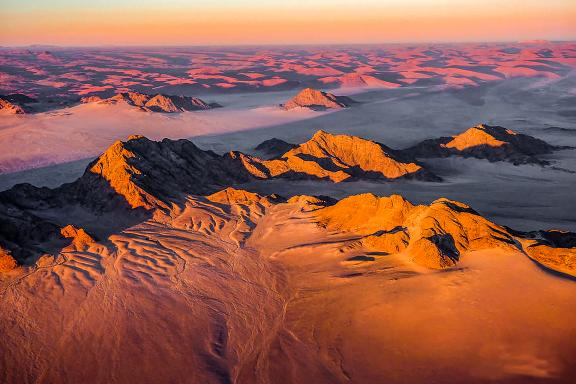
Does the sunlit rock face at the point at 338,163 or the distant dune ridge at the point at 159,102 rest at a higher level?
the distant dune ridge at the point at 159,102

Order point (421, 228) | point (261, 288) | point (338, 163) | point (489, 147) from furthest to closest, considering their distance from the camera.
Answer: point (489, 147), point (338, 163), point (421, 228), point (261, 288)

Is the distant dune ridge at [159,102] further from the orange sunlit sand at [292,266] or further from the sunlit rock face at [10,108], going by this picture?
the orange sunlit sand at [292,266]

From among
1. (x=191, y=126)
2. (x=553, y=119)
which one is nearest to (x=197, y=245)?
(x=191, y=126)

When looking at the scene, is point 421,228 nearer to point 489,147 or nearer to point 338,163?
point 338,163

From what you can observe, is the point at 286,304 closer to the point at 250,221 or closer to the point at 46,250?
the point at 250,221

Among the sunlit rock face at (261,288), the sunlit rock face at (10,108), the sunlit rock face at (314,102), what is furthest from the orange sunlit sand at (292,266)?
the sunlit rock face at (314,102)

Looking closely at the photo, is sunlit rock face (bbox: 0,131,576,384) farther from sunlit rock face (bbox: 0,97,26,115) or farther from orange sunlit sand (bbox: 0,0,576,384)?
sunlit rock face (bbox: 0,97,26,115)

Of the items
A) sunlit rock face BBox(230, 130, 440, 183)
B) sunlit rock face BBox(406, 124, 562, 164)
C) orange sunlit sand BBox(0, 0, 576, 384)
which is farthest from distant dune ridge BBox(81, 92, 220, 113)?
sunlit rock face BBox(406, 124, 562, 164)

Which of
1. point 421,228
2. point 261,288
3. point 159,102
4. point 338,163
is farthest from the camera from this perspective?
point 159,102

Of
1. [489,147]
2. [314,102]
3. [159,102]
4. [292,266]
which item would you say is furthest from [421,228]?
[159,102]
